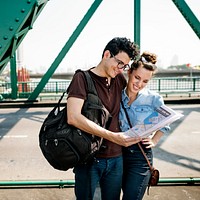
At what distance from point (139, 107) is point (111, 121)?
0.97ft

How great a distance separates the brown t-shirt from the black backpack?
0.20 feet

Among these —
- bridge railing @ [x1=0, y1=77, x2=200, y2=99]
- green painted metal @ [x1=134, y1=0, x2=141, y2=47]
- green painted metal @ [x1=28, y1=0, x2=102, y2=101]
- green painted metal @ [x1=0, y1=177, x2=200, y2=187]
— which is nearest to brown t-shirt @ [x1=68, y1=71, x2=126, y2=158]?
green painted metal @ [x1=0, y1=177, x2=200, y2=187]

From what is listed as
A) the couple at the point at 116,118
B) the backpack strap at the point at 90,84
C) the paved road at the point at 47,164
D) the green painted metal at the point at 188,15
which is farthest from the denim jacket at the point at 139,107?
the green painted metal at the point at 188,15

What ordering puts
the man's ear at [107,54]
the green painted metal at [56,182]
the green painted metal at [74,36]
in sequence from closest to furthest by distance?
the man's ear at [107,54] → the green painted metal at [56,182] → the green painted metal at [74,36]

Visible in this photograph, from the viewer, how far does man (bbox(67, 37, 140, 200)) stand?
153 centimetres

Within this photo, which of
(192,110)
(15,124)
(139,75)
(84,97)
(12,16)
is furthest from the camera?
(192,110)

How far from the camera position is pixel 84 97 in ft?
5.04

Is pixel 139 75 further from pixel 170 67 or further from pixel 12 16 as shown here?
pixel 170 67

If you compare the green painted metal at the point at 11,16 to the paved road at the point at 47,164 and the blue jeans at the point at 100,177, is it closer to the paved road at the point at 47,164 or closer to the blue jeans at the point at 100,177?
the blue jeans at the point at 100,177

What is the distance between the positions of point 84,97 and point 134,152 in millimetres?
704

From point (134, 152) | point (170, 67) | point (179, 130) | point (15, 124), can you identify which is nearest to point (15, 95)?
point (15, 124)

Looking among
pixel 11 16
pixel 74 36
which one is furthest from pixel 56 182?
pixel 74 36

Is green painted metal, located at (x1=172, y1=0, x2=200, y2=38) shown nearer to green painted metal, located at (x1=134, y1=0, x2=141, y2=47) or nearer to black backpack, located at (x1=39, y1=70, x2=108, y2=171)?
green painted metal, located at (x1=134, y1=0, x2=141, y2=47)

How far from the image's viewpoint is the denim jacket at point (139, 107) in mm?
1862
